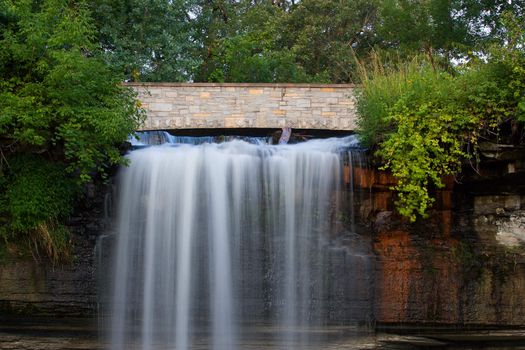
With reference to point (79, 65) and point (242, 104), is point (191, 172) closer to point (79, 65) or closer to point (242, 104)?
point (79, 65)

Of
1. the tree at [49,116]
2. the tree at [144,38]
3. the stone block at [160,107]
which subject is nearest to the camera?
the tree at [49,116]

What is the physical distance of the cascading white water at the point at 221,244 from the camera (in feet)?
31.2

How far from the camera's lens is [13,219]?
934 cm

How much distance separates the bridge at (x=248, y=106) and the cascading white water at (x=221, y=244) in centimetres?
249

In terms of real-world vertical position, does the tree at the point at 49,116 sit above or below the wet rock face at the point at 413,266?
above

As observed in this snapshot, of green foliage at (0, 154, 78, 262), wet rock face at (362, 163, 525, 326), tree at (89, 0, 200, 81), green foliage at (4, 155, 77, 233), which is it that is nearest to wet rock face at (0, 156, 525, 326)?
wet rock face at (362, 163, 525, 326)

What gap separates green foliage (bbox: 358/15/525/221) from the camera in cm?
890

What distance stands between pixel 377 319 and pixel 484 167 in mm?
2766

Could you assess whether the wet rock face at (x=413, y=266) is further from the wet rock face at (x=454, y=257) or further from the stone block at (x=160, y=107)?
the stone block at (x=160, y=107)

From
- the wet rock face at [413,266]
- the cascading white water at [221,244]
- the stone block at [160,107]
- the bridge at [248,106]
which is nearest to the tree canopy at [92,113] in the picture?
the wet rock face at [413,266]

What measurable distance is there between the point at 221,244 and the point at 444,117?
373 cm

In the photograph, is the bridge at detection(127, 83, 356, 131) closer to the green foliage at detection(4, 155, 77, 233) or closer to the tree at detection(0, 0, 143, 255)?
the tree at detection(0, 0, 143, 255)

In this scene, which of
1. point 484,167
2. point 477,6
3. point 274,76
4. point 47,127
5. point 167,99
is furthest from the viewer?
point 274,76

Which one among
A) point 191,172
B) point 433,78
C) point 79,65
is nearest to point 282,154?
point 191,172
